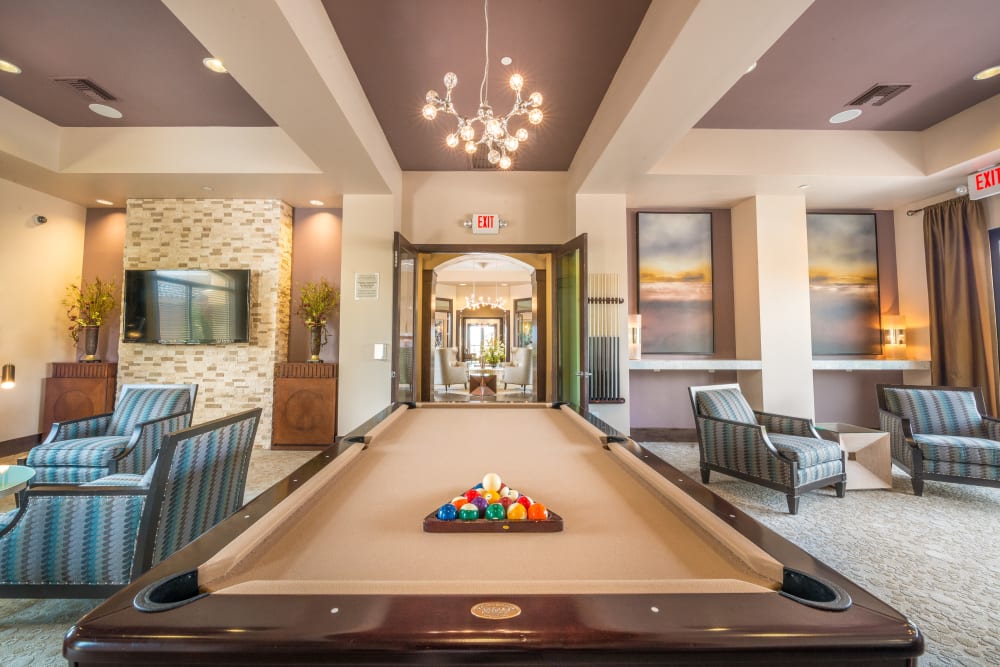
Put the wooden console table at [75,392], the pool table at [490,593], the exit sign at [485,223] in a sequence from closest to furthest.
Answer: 1. the pool table at [490,593]
2. the wooden console table at [75,392]
3. the exit sign at [485,223]

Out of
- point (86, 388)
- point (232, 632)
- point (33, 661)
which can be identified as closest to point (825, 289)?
point (232, 632)

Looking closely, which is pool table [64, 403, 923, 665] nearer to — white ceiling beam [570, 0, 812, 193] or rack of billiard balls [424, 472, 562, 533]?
rack of billiard balls [424, 472, 562, 533]

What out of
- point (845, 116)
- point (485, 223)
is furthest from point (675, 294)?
point (485, 223)

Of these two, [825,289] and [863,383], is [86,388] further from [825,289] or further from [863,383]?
[863,383]

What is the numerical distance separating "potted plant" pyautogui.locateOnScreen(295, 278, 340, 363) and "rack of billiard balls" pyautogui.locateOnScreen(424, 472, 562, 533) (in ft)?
14.2

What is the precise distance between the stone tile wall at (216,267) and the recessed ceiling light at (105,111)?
1.10 m

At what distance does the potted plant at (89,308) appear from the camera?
4973 mm

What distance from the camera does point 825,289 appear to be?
5398 millimetres

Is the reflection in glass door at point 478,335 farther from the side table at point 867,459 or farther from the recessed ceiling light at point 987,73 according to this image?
the recessed ceiling light at point 987,73

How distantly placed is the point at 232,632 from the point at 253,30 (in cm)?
277

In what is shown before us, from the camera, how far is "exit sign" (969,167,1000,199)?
3990mm

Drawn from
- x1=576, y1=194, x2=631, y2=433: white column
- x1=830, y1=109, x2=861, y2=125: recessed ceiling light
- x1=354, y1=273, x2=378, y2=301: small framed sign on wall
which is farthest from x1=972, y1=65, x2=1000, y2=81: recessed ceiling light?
x1=354, y1=273, x2=378, y2=301: small framed sign on wall

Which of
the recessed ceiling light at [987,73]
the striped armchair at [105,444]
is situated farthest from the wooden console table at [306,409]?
the recessed ceiling light at [987,73]

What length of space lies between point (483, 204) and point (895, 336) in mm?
5212
